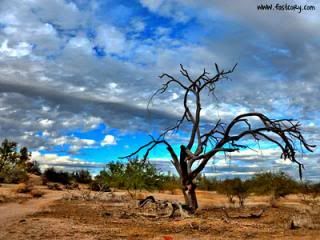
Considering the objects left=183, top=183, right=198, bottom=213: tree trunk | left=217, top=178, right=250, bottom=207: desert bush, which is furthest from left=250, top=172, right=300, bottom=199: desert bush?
left=183, top=183, right=198, bottom=213: tree trunk

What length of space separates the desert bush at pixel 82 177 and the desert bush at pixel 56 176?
70.5 inches

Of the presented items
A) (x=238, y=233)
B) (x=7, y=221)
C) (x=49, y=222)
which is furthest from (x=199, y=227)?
(x=7, y=221)

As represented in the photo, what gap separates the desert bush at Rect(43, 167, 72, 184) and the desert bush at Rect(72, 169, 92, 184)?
70.5 inches

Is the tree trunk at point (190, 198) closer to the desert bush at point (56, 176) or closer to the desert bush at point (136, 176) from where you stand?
the desert bush at point (136, 176)

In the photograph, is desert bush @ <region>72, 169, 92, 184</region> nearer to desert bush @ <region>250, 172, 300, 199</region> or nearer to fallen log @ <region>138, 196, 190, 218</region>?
desert bush @ <region>250, 172, 300, 199</region>

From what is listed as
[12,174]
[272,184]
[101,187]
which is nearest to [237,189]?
[272,184]

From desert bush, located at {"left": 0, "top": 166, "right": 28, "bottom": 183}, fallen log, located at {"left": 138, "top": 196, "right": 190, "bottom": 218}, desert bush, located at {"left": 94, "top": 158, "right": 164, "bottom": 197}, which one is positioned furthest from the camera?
desert bush, located at {"left": 0, "top": 166, "right": 28, "bottom": 183}

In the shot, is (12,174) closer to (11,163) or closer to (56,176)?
(11,163)

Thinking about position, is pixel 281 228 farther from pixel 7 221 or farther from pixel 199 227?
pixel 7 221

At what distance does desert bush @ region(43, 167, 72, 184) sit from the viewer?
6588 centimetres

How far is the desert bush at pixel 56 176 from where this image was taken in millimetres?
65875

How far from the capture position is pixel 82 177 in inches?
2822

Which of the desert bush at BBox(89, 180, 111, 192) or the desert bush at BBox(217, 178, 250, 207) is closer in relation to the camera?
the desert bush at BBox(217, 178, 250, 207)

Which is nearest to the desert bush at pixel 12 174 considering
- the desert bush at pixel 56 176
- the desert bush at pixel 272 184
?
the desert bush at pixel 56 176
